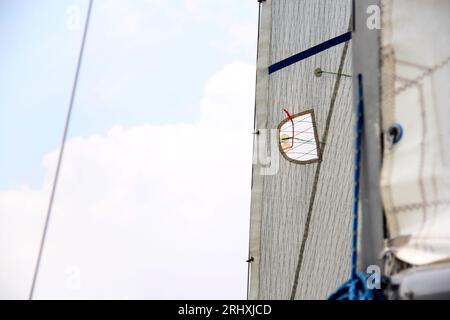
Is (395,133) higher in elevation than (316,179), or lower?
lower

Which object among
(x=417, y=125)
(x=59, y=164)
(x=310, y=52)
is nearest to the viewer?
(x=417, y=125)

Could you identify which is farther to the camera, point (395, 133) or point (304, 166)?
point (304, 166)

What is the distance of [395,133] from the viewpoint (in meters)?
1.41

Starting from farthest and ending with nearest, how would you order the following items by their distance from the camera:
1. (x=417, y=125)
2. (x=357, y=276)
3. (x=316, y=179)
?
(x=316, y=179), (x=417, y=125), (x=357, y=276)

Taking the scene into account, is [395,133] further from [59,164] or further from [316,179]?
[316,179]

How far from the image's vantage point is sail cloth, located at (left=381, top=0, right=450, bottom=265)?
1.31 metres

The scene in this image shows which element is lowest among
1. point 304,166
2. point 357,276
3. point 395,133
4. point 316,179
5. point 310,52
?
point 357,276

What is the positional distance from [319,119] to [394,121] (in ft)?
7.28

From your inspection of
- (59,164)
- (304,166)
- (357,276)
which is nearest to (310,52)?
(304,166)

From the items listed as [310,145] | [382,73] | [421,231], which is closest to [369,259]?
[421,231]

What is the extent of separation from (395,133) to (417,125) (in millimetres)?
69

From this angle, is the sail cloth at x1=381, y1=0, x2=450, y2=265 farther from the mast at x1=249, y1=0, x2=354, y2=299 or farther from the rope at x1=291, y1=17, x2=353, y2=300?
the rope at x1=291, y1=17, x2=353, y2=300

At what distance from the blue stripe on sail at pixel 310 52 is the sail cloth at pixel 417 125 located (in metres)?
2.08
